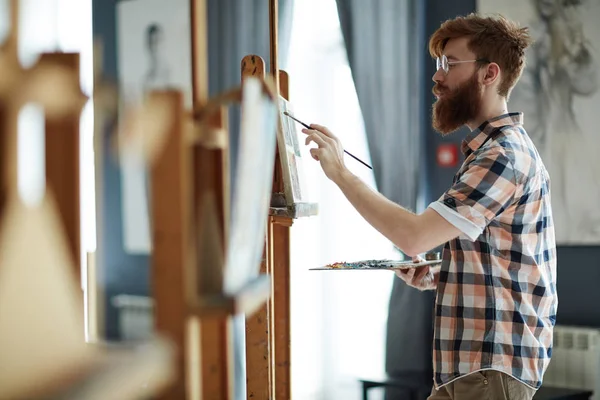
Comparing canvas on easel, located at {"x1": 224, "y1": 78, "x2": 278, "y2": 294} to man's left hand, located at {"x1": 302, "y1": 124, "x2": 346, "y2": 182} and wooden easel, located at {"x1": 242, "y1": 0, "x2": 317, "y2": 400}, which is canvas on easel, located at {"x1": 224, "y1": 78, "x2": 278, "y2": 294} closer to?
man's left hand, located at {"x1": 302, "y1": 124, "x2": 346, "y2": 182}

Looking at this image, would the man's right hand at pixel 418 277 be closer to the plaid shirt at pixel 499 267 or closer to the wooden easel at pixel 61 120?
the plaid shirt at pixel 499 267

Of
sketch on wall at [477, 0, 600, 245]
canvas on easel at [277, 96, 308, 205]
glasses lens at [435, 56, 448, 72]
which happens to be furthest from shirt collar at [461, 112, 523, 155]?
sketch on wall at [477, 0, 600, 245]

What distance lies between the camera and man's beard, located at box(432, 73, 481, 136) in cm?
196

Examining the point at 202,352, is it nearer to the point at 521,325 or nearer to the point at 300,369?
the point at 521,325

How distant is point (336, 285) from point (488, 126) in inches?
75.1

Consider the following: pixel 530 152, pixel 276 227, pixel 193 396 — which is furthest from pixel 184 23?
pixel 193 396

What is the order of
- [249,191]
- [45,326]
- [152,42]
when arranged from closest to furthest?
[45,326] → [249,191] → [152,42]

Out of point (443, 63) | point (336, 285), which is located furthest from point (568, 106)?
point (443, 63)

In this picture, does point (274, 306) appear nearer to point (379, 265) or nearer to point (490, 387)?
point (379, 265)

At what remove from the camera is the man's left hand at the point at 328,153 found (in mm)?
1886

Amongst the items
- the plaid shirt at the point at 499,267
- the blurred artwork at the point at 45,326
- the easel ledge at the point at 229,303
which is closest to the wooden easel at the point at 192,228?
the easel ledge at the point at 229,303

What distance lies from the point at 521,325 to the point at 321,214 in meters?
1.97

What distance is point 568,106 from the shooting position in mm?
3539

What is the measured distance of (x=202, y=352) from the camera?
1.43 m
